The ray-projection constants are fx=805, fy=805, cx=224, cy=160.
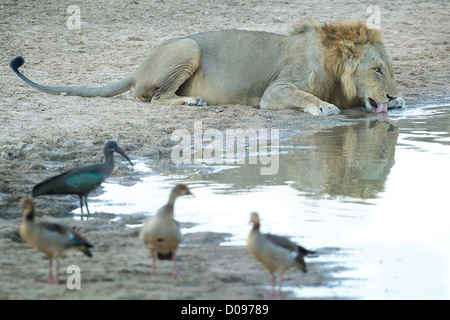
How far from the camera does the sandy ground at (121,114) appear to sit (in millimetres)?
4188

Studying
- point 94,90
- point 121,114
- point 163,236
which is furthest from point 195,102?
point 163,236

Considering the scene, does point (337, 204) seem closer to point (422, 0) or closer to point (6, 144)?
point (6, 144)

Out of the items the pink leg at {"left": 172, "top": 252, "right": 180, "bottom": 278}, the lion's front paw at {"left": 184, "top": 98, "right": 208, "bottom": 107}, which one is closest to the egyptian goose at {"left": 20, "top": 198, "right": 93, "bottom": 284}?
the pink leg at {"left": 172, "top": 252, "right": 180, "bottom": 278}

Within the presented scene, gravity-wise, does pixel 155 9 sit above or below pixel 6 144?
above

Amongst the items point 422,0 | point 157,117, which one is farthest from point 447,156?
point 422,0

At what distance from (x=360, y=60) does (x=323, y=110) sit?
92 cm

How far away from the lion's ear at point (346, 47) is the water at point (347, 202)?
169cm

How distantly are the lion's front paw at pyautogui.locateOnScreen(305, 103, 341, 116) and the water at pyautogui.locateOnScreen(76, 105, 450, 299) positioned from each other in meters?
1.02

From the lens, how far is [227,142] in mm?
8211

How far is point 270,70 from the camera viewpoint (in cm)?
1030

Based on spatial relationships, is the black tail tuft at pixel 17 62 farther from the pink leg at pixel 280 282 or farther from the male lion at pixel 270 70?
the pink leg at pixel 280 282

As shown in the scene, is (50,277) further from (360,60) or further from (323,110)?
(360,60)

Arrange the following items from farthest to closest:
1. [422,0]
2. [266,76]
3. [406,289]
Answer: [422,0]
[266,76]
[406,289]
